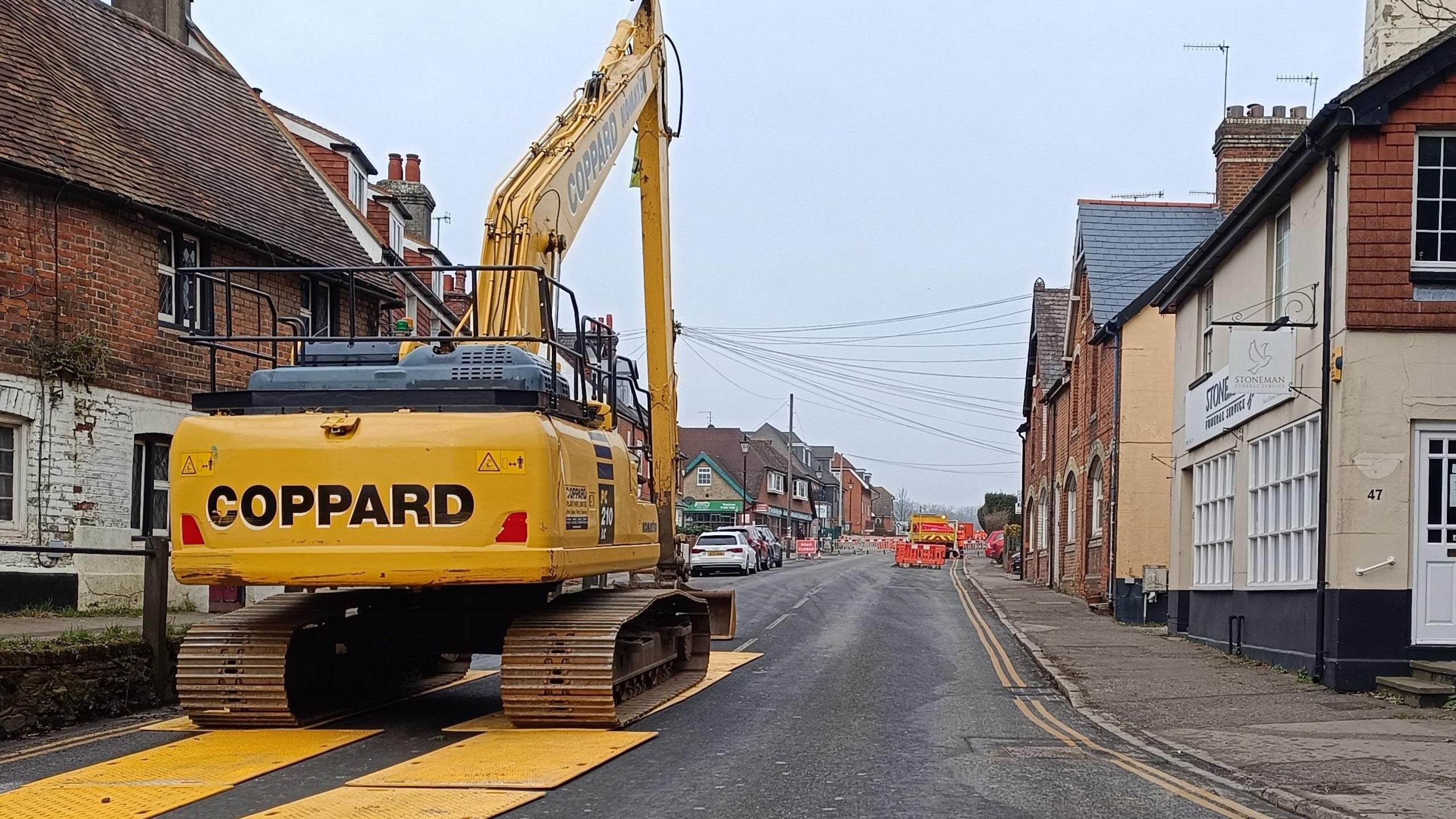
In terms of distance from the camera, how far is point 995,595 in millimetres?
33188

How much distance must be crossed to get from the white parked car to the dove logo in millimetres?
30331

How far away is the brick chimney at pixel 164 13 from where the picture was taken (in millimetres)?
26156

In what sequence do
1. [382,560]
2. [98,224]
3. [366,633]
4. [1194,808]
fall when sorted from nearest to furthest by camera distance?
[1194,808] < [382,560] < [366,633] < [98,224]

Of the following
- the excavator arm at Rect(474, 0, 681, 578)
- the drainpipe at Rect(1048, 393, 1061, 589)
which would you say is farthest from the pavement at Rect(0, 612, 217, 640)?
the drainpipe at Rect(1048, 393, 1061, 589)

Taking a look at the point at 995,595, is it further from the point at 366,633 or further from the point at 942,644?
the point at 366,633

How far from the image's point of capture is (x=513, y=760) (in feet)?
30.0

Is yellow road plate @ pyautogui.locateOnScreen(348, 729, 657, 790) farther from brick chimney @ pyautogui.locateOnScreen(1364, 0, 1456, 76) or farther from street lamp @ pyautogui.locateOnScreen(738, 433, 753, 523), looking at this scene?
street lamp @ pyautogui.locateOnScreen(738, 433, 753, 523)

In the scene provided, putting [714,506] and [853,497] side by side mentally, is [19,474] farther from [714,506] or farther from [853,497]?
[853,497]

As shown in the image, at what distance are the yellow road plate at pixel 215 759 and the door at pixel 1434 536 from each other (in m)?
9.97

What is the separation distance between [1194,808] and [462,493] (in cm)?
498

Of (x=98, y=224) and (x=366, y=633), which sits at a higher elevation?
(x=98, y=224)

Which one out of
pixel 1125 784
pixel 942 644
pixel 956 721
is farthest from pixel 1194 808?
pixel 942 644

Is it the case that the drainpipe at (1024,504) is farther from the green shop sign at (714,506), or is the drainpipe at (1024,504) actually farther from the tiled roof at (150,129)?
the green shop sign at (714,506)

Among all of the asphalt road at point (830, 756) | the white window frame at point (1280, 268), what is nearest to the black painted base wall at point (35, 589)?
the asphalt road at point (830, 756)
